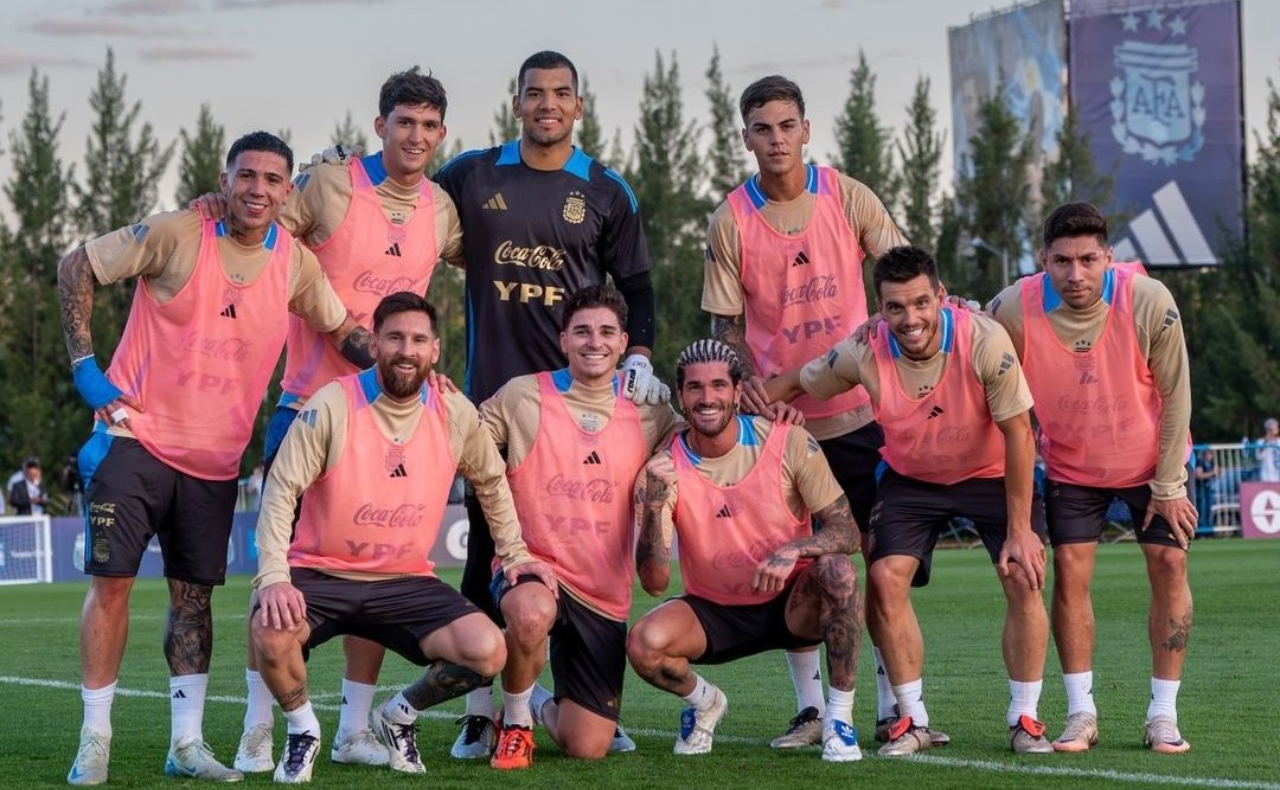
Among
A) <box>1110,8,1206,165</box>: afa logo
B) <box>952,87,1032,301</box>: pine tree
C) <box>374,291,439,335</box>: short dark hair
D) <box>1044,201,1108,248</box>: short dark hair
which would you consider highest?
<box>1110,8,1206,165</box>: afa logo

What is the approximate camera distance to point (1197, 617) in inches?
555

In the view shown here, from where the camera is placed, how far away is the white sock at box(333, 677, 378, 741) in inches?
315

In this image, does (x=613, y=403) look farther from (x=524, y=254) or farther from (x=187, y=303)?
(x=187, y=303)

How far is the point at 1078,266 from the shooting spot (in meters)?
7.70

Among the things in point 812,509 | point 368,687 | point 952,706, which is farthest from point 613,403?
point 952,706

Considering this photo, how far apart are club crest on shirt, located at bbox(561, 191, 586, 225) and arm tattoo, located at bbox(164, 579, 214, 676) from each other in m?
2.33

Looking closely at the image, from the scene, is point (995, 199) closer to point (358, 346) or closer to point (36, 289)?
point (36, 289)

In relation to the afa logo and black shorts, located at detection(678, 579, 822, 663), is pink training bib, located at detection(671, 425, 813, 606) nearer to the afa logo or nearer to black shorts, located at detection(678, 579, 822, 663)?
black shorts, located at detection(678, 579, 822, 663)

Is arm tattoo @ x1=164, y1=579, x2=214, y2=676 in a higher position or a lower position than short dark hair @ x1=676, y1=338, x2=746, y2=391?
lower

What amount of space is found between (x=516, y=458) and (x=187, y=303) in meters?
1.53

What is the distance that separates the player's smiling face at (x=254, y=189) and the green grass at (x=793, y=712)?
2.26 metres

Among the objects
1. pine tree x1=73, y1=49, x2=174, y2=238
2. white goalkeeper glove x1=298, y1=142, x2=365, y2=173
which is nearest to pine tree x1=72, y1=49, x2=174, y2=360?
pine tree x1=73, y1=49, x2=174, y2=238

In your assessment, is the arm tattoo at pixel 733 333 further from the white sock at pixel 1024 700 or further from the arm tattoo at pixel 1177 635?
the arm tattoo at pixel 1177 635

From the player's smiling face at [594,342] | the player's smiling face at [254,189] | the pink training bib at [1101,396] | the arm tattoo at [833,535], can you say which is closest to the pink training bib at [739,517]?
the arm tattoo at [833,535]
